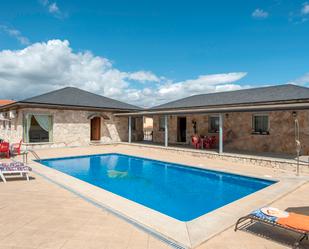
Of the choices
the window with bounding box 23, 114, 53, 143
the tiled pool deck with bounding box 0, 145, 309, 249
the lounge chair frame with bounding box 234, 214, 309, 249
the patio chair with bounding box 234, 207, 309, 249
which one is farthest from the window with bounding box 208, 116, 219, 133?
the patio chair with bounding box 234, 207, 309, 249

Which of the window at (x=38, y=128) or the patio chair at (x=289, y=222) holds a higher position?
the window at (x=38, y=128)

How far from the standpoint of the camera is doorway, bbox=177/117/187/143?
2095cm

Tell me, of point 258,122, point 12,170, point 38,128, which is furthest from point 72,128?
point 258,122

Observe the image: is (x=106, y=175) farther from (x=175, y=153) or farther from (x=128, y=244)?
(x=128, y=244)

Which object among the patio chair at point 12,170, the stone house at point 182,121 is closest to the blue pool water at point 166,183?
the patio chair at point 12,170

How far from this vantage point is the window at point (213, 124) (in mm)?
17984

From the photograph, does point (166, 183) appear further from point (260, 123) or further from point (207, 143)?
point (260, 123)

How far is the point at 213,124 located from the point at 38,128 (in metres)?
14.6

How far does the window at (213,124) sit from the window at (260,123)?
2.99 meters

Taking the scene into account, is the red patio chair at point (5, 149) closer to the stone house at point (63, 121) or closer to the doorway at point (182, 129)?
the stone house at point (63, 121)

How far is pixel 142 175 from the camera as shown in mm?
11672

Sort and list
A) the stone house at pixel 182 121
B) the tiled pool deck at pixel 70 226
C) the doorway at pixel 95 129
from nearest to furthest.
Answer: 1. the tiled pool deck at pixel 70 226
2. the stone house at pixel 182 121
3. the doorway at pixel 95 129

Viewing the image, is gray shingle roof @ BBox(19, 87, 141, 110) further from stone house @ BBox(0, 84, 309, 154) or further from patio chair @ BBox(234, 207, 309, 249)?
patio chair @ BBox(234, 207, 309, 249)

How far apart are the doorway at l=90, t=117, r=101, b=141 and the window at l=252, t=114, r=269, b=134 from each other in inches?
530
